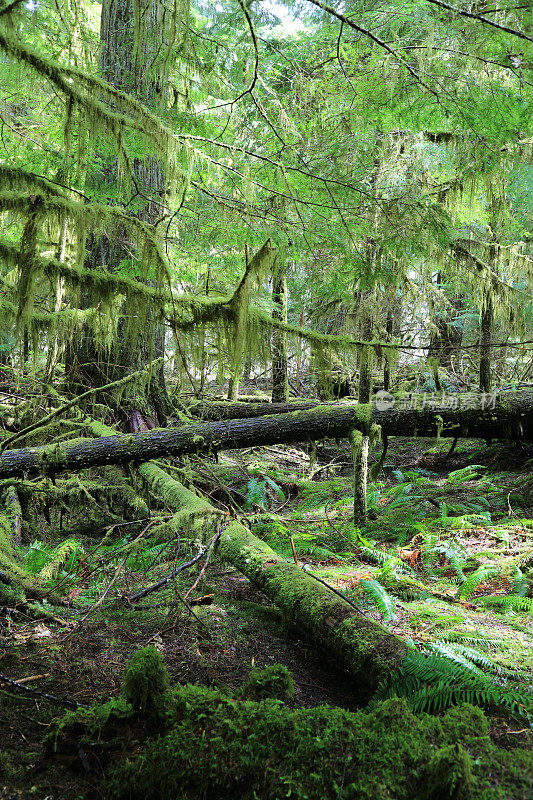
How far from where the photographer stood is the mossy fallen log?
1556 millimetres

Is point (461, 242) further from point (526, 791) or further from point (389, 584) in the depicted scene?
point (526, 791)

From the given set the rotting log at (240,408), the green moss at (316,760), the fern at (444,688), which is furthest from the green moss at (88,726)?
the rotting log at (240,408)

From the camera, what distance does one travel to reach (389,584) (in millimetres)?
4438

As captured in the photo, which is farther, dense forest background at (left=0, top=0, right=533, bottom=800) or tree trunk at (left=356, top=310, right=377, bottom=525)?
tree trunk at (left=356, top=310, right=377, bottom=525)

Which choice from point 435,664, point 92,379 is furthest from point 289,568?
point 92,379

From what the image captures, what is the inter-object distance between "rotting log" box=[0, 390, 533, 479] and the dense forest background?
0.03 m

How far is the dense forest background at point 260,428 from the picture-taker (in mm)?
1936

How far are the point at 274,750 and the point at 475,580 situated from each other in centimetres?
328

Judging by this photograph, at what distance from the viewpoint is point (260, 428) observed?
5.18 meters

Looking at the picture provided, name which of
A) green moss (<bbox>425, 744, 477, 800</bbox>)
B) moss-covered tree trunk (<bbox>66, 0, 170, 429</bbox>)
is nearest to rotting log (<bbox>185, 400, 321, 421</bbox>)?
moss-covered tree trunk (<bbox>66, 0, 170, 429</bbox>)

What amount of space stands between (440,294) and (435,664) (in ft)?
22.8

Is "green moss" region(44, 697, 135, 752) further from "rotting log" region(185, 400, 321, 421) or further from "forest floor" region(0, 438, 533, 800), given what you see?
"rotting log" region(185, 400, 321, 421)

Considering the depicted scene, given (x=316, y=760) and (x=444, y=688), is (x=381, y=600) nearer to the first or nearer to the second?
(x=444, y=688)

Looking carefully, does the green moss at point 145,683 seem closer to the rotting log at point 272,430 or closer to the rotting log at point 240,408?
the rotting log at point 272,430
